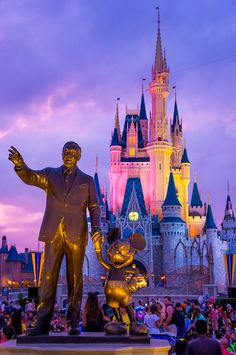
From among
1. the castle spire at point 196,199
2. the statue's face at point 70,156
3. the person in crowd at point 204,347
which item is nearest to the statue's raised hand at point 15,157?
the statue's face at point 70,156

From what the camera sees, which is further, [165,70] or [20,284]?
[165,70]

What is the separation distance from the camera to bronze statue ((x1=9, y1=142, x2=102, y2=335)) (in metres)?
5.89

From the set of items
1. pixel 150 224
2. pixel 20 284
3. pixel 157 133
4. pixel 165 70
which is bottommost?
pixel 20 284

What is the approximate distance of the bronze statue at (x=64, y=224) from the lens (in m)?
5.89

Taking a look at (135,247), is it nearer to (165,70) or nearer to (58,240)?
(58,240)

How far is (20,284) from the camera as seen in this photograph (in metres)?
60.1

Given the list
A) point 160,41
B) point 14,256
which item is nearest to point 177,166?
point 160,41

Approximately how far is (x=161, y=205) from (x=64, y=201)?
5942 centimetres

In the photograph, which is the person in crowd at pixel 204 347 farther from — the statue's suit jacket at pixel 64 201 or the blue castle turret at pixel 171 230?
the blue castle turret at pixel 171 230

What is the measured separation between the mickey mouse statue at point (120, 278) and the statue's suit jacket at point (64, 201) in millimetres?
261

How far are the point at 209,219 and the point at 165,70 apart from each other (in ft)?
71.1

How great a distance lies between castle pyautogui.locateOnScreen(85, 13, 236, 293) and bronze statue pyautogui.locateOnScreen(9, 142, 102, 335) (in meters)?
48.0

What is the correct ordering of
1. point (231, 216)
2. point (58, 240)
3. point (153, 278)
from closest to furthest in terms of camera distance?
point (58, 240)
point (153, 278)
point (231, 216)

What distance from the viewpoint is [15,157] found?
594 centimetres
